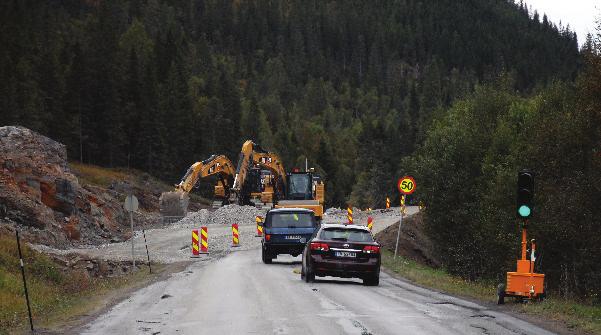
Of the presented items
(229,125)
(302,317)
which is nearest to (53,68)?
(229,125)

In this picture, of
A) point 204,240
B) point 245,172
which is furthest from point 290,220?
point 245,172

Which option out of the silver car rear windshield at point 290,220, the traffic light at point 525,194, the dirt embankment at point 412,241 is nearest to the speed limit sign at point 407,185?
the silver car rear windshield at point 290,220

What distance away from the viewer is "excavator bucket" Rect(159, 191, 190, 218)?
189ft

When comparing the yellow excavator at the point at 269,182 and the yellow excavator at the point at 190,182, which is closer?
the yellow excavator at the point at 269,182

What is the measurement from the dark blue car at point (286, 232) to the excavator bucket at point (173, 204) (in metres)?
27.0

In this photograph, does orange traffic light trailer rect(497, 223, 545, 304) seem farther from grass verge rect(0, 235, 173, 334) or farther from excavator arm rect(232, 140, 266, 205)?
excavator arm rect(232, 140, 266, 205)

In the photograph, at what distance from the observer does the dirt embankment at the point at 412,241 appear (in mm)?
50644

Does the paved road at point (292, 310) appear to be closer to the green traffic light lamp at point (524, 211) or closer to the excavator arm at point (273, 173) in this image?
the green traffic light lamp at point (524, 211)

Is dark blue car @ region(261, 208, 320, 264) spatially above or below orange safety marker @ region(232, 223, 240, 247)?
above

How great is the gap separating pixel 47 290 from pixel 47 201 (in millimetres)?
22453

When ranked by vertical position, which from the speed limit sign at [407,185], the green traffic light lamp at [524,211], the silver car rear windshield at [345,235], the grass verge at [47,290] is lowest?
the grass verge at [47,290]

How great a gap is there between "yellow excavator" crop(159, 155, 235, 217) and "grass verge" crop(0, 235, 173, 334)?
23013 mm

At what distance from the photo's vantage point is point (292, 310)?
1541cm

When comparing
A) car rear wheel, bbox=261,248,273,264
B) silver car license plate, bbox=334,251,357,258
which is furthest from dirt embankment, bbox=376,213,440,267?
silver car license plate, bbox=334,251,357,258
